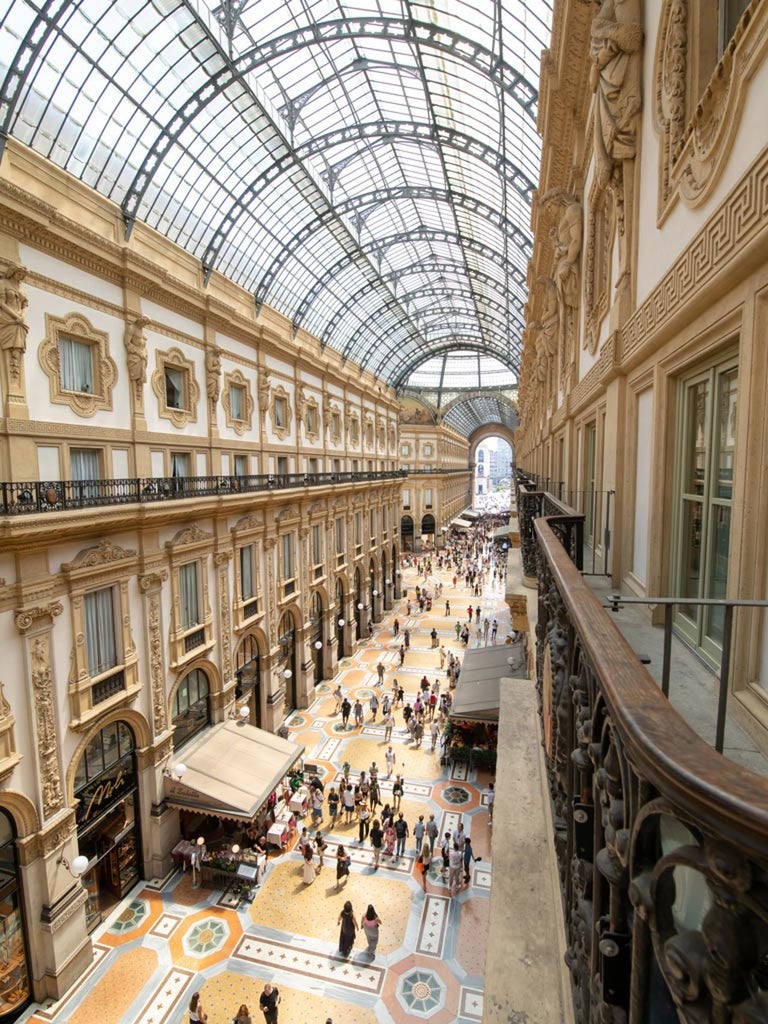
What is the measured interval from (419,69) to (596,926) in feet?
74.3

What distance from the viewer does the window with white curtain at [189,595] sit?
1433cm

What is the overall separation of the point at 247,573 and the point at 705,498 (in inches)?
627

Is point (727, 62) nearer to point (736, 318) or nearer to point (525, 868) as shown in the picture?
point (736, 318)

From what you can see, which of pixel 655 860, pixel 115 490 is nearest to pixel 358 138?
pixel 115 490

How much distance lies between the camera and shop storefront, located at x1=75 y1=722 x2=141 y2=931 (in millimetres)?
11250

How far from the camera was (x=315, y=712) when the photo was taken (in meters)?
21.6

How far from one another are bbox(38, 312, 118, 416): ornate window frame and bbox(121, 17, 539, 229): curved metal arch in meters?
3.89

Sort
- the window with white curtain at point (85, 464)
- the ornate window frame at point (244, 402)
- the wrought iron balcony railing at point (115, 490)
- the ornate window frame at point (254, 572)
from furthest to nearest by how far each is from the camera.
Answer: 1. the ornate window frame at point (244, 402)
2. the ornate window frame at point (254, 572)
3. the window with white curtain at point (85, 464)
4. the wrought iron balcony railing at point (115, 490)

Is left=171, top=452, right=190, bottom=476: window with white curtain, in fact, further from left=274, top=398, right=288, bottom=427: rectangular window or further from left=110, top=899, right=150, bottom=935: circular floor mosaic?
left=110, top=899, right=150, bottom=935: circular floor mosaic

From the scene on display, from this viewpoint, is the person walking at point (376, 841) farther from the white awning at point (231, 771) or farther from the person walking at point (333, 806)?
the white awning at point (231, 771)

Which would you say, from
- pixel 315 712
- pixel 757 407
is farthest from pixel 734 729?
pixel 315 712

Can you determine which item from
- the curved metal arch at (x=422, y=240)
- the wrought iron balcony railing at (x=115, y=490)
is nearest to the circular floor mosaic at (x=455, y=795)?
the wrought iron balcony railing at (x=115, y=490)

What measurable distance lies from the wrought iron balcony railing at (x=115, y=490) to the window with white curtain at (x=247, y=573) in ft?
6.57

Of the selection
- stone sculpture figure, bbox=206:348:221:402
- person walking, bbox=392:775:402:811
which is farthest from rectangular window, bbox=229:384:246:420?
person walking, bbox=392:775:402:811
